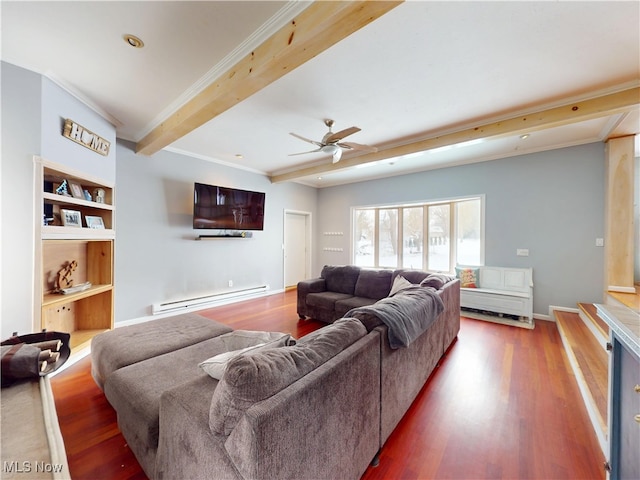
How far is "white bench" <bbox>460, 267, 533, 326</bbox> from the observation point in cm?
387

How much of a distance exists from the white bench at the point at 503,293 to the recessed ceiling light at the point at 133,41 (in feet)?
16.5

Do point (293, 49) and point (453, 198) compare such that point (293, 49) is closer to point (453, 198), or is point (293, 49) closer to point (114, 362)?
point (114, 362)

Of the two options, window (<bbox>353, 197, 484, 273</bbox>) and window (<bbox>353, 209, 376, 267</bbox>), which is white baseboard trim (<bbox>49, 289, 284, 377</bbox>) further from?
window (<bbox>353, 197, 484, 273</bbox>)

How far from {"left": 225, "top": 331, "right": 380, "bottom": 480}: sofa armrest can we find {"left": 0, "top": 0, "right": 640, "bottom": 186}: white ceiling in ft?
6.77

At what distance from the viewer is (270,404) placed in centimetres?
89

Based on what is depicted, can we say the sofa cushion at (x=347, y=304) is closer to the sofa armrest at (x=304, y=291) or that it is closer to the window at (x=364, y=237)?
the sofa armrest at (x=304, y=291)

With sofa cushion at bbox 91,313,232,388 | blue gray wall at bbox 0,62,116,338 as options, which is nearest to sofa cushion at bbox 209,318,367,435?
sofa cushion at bbox 91,313,232,388

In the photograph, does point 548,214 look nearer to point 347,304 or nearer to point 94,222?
point 347,304

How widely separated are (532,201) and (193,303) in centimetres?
584

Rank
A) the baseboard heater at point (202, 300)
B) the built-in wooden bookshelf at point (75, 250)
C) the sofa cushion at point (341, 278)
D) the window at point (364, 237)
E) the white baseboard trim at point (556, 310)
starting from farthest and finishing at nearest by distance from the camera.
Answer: the window at point (364, 237) < the sofa cushion at point (341, 278) < the baseboard heater at point (202, 300) < the white baseboard trim at point (556, 310) < the built-in wooden bookshelf at point (75, 250)

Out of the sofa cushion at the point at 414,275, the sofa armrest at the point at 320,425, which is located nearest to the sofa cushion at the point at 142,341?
the sofa armrest at the point at 320,425

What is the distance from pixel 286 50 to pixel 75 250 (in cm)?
A: 333

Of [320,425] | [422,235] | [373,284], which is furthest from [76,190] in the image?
[422,235]

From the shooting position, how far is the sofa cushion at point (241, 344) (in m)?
1.25
